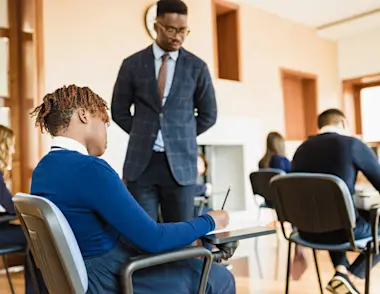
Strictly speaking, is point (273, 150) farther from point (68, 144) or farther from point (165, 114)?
point (68, 144)

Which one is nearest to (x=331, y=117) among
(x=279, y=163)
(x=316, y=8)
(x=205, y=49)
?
(x=279, y=163)

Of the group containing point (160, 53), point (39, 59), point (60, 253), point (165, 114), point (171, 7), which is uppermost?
point (39, 59)

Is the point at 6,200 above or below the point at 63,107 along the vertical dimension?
below

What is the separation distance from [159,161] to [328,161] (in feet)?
2.87

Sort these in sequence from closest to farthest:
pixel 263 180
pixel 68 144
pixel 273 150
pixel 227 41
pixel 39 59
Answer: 1. pixel 68 144
2. pixel 39 59
3. pixel 263 180
4. pixel 273 150
5. pixel 227 41

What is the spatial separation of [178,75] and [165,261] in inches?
41.9

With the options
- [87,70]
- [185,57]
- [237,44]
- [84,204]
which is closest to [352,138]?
[185,57]

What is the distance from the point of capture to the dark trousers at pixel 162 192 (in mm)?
1905

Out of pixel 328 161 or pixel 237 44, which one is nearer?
pixel 328 161

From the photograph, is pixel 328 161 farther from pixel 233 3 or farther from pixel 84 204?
pixel 233 3

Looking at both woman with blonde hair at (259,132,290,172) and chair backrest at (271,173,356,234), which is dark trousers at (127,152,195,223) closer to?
chair backrest at (271,173,356,234)

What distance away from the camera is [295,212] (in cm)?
219

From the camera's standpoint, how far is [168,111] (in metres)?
1.99

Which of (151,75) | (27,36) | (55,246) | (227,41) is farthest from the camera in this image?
(227,41)
